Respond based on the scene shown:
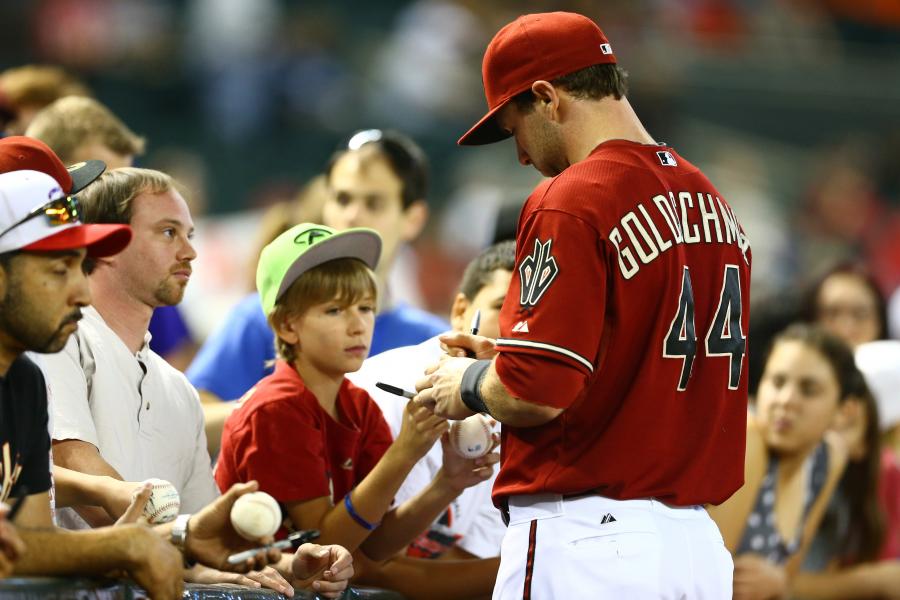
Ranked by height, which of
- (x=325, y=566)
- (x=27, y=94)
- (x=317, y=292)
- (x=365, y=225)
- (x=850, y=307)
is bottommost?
(x=325, y=566)

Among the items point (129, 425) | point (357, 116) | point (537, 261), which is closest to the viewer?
point (537, 261)

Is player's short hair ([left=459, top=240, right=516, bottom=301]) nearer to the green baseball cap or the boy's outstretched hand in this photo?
the green baseball cap

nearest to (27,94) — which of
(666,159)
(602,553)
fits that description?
(666,159)

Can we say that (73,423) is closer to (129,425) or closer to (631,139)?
(129,425)

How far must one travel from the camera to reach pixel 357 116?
15.3 m

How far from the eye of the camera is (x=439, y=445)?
4.87m

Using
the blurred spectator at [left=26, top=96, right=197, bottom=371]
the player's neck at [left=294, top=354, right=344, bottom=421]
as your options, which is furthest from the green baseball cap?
the blurred spectator at [left=26, top=96, right=197, bottom=371]

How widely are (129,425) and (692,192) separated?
1753 mm

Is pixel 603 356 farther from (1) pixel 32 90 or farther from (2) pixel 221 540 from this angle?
(1) pixel 32 90

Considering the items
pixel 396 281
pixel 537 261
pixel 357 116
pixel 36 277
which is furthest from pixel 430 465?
pixel 357 116

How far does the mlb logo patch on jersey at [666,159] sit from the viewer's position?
12.6 ft

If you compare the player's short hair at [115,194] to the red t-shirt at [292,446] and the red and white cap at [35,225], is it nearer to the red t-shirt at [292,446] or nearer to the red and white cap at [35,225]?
the red t-shirt at [292,446]

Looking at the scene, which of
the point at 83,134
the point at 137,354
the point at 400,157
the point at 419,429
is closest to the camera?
the point at 419,429

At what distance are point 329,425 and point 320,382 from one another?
0.48 feet
